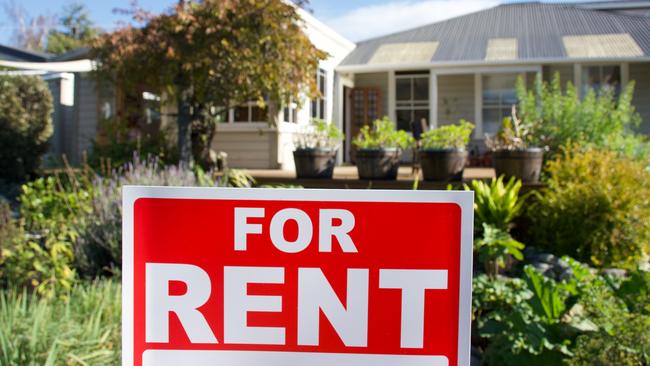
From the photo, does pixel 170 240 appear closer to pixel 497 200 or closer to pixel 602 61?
pixel 497 200

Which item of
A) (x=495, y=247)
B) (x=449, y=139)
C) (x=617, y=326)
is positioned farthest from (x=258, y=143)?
(x=617, y=326)

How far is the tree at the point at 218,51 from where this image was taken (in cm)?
826

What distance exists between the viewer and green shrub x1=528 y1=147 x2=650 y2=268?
6.68 m

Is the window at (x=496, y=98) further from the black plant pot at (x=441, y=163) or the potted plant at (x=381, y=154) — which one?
the black plant pot at (x=441, y=163)

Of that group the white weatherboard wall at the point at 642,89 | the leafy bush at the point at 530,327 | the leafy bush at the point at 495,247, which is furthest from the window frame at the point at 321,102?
the leafy bush at the point at 530,327

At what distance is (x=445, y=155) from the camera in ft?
26.8

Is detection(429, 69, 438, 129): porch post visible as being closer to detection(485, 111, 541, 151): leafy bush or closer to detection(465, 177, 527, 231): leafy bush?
detection(485, 111, 541, 151): leafy bush

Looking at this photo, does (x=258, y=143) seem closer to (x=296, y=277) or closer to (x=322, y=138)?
(x=322, y=138)

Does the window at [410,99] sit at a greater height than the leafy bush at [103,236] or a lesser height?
greater

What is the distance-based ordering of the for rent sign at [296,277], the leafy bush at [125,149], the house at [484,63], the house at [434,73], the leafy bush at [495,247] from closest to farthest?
the for rent sign at [296,277], the leafy bush at [495,247], the leafy bush at [125,149], the house at [434,73], the house at [484,63]

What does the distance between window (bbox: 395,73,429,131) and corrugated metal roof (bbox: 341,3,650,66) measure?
104 centimetres

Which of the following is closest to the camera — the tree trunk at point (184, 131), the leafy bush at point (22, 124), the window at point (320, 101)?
the tree trunk at point (184, 131)

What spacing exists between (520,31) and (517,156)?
10.2 m

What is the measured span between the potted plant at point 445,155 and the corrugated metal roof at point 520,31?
24.7ft
